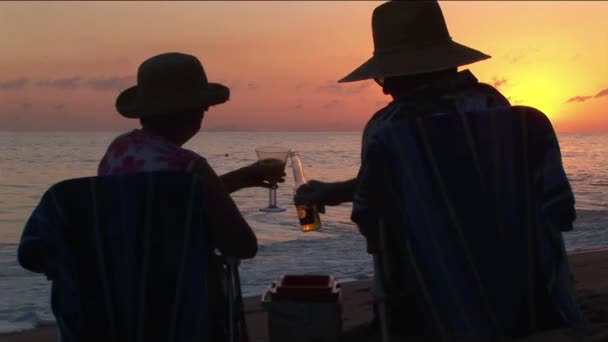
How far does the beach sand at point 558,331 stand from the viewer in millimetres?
2588

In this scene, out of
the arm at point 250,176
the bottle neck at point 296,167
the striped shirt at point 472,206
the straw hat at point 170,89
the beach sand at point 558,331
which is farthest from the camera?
the bottle neck at point 296,167

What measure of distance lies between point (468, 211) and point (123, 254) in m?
1.26

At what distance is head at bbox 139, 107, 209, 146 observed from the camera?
271 centimetres

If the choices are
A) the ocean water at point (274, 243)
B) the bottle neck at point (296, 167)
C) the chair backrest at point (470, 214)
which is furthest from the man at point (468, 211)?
the ocean water at point (274, 243)

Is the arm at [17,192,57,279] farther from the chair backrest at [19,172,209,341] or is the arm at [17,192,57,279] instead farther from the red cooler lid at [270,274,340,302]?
the red cooler lid at [270,274,340,302]

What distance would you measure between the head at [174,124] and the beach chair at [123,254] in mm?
311

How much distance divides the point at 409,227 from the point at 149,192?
95 centimetres

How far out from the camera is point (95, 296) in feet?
8.29

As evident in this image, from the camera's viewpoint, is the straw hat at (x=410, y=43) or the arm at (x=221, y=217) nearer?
the arm at (x=221, y=217)

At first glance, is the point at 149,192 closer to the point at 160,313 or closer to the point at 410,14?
the point at 160,313

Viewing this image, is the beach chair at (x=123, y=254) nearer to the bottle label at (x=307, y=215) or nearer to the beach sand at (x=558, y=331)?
the bottle label at (x=307, y=215)

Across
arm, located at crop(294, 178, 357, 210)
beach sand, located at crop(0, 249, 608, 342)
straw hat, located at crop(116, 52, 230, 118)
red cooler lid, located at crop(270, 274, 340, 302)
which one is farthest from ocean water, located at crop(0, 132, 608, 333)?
arm, located at crop(294, 178, 357, 210)

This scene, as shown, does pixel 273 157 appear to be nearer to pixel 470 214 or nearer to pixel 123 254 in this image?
pixel 123 254

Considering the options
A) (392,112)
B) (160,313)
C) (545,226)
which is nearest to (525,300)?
(545,226)
